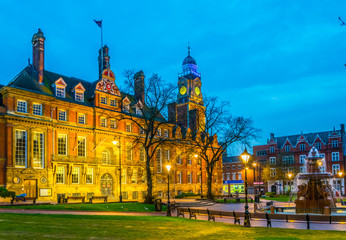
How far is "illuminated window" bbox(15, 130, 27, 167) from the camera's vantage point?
42781 millimetres

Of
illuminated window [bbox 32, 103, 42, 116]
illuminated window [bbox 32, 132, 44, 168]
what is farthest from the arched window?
illuminated window [bbox 32, 103, 42, 116]

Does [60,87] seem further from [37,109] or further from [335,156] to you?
[335,156]

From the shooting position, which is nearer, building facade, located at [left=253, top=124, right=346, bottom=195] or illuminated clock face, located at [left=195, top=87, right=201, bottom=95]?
building facade, located at [left=253, top=124, right=346, bottom=195]

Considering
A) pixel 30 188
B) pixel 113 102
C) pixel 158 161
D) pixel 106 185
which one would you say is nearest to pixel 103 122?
pixel 113 102

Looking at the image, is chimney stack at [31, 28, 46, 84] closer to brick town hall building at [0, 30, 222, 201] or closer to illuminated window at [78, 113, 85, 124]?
brick town hall building at [0, 30, 222, 201]

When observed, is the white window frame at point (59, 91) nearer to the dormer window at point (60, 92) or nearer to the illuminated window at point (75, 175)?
the dormer window at point (60, 92)

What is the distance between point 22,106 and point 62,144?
736cm

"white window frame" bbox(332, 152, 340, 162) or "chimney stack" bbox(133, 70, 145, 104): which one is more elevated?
"chimney stack" bbox(133, 70, 145, 104)

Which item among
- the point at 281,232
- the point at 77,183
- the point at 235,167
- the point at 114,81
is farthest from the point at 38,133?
the point at 235,167

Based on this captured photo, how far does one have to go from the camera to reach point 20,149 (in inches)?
1699

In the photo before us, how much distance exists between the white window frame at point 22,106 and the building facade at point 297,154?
178 feet

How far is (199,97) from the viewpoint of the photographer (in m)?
96.0

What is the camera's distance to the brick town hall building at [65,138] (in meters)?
42.8

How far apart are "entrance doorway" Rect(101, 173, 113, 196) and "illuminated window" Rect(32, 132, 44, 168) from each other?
10600 millimetres
